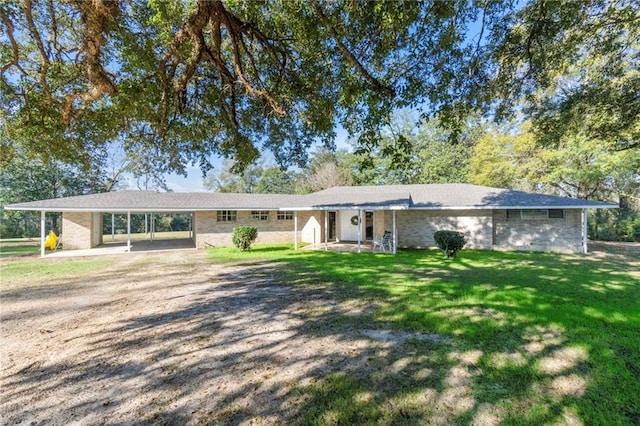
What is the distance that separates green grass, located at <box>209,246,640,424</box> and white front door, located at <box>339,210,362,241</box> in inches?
387

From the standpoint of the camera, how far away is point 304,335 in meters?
4.47

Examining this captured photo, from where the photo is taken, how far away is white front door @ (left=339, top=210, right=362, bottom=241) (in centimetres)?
1825

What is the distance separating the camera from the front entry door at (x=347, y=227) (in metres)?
18.2

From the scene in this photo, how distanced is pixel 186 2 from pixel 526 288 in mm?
9443

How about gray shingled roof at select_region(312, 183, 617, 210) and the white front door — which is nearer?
gray shingled roof at select_region(312, 183, 617, 210)

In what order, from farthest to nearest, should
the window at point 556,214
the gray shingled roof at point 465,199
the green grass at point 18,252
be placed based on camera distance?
the green grass at point 18,252
the window at point 556,214
the gray shingled roof at point 465,199

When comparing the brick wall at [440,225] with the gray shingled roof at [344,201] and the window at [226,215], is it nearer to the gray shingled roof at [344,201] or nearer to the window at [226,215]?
the gray shingled roof at [344,201]

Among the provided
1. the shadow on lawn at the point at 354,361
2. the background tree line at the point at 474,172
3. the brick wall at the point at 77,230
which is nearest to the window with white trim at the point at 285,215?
the background tree line at the point at 474,172

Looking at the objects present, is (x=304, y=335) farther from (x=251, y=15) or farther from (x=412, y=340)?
(x=251, y=15)

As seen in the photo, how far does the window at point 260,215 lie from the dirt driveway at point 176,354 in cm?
1106

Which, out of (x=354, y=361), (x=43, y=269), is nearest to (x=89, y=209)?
(x=43, y=269)

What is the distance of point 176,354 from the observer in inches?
155

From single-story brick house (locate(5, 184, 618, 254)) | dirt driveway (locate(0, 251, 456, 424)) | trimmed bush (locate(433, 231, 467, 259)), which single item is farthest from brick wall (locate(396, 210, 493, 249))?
dirt driveway (locate(0, 251, 456, 424))

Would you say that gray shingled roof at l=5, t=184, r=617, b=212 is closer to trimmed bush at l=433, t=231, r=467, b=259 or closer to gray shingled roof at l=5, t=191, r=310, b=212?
gray shingled roof at l=5, t=191, r=310, b=212
